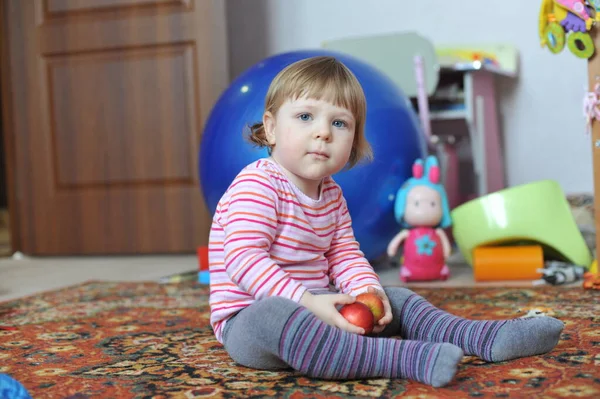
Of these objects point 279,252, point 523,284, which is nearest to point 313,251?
point 279,252

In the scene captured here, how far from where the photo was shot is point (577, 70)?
2650 mm

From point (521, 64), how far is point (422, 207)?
1162 millimetres

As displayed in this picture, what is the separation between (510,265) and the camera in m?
1.75

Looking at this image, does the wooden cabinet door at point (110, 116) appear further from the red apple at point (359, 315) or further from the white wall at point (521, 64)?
the red apple at point (359, 315)

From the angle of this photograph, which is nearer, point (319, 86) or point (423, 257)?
point (319, 86)

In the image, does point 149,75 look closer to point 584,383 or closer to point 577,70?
point 577,70

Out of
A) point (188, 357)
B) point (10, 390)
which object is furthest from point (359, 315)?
point (10, 390)

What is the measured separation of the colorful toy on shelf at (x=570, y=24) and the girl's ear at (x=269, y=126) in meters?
0.84

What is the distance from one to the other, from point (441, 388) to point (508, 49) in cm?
206

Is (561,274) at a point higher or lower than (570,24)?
lower

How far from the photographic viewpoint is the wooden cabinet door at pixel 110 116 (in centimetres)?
257

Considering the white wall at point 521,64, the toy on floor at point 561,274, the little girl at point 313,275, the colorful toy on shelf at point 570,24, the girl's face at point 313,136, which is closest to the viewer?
the little girl at point 313,275

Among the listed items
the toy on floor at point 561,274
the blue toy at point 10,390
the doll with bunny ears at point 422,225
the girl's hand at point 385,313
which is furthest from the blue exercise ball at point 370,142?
the blue toy at point 10,390

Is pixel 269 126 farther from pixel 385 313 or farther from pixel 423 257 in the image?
pixel 423 257
